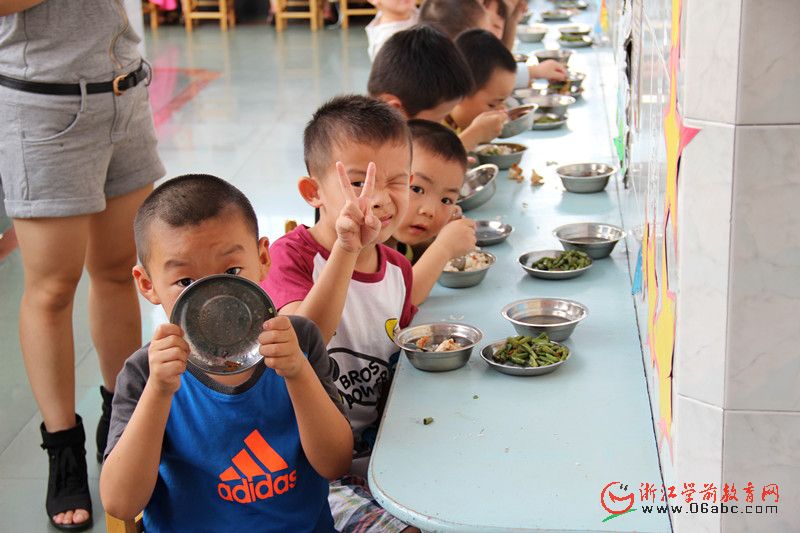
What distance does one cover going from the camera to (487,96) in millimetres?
3504

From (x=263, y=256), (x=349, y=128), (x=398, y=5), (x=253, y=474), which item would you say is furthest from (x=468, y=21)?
(x=253, y=474)

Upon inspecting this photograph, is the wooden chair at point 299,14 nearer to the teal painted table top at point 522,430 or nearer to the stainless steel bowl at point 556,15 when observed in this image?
the stainless steel bowl at point 556,15

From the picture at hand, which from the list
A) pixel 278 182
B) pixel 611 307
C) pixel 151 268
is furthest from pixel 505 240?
pixel 278 182

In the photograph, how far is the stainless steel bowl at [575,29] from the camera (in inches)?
211

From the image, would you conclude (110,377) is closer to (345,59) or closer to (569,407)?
(569,407)

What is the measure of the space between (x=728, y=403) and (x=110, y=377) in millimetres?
2113

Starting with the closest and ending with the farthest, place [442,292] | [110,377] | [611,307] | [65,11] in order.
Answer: [611,307] → [442,292] → [65,11] → [110,377]

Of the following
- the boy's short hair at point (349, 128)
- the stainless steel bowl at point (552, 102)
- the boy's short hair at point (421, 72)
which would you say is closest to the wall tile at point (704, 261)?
the boy's short hair at point (349, 128)

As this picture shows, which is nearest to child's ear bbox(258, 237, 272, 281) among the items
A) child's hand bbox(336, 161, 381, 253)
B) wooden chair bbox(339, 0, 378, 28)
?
child's hand bbox(336, 161, 381, 253)

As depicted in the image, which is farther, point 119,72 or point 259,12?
point 259,12

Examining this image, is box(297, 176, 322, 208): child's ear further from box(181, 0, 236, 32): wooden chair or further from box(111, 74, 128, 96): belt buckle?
box(181, 0, 236, 32): wooden chair

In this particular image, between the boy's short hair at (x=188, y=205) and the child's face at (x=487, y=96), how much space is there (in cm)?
195

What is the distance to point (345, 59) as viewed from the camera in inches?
370

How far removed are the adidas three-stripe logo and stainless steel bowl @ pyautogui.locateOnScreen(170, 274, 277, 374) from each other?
192 mm
